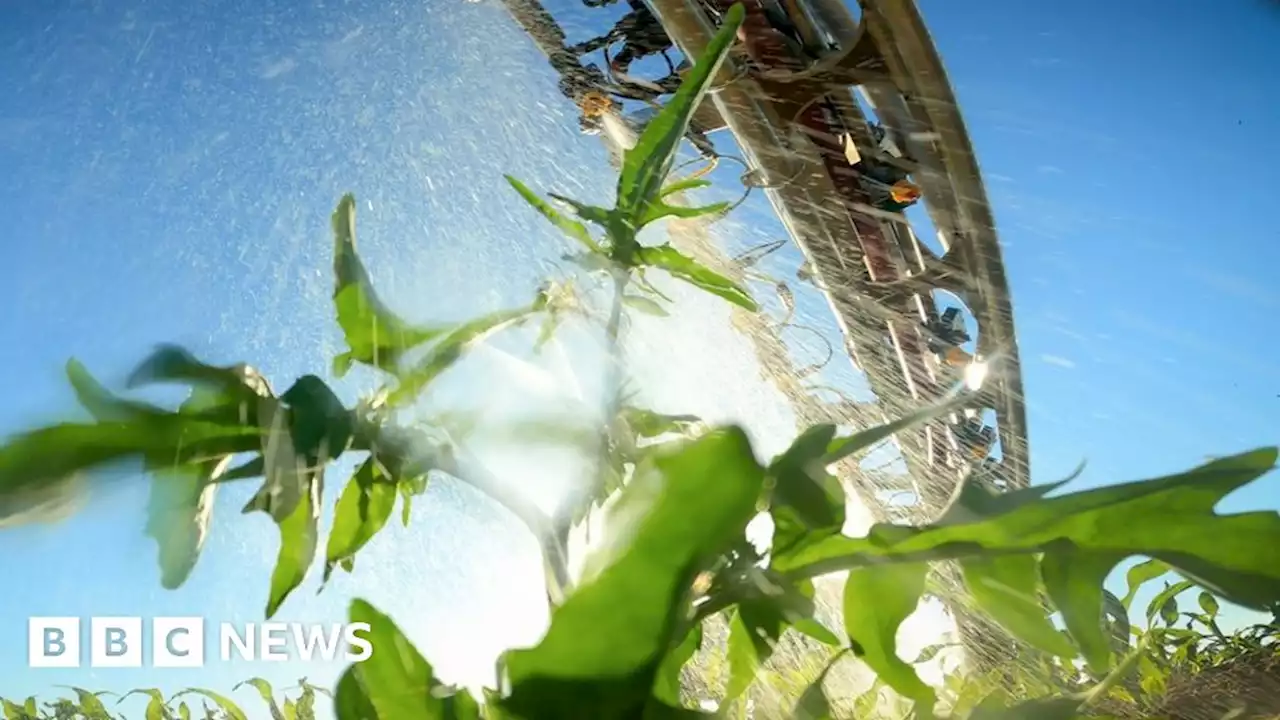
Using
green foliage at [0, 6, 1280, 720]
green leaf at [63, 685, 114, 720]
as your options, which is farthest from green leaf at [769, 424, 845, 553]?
green leaf at [63, 685, 114, 720]

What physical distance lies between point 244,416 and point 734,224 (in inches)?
25.5

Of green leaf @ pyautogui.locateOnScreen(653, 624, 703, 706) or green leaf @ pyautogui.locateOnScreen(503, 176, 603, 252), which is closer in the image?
green leaf @ pyautogui.locateOnScreen(653, 624, 703, 706)

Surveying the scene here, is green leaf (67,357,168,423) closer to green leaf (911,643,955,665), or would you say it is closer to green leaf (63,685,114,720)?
green leaf (911,643,955,665)

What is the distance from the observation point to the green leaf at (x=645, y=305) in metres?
0.30

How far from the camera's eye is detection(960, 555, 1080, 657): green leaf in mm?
219

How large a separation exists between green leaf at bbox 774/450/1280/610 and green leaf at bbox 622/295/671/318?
0.41ft

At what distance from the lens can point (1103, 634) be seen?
9.3 inches

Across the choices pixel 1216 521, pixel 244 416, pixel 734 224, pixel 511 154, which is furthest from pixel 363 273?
pixel 511 154

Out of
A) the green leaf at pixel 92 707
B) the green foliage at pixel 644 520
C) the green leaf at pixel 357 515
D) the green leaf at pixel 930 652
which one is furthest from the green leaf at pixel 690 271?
the green leaf at pixel 92 707

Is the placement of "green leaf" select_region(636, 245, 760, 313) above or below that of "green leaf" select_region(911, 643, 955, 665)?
above

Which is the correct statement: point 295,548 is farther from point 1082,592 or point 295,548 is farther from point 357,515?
point 1082,592

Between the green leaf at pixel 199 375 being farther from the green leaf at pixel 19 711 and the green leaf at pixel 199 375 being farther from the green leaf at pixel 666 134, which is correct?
the green leaf at pixel 19 711

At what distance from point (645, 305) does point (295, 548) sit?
13 centimetres

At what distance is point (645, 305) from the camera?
1.02ft
